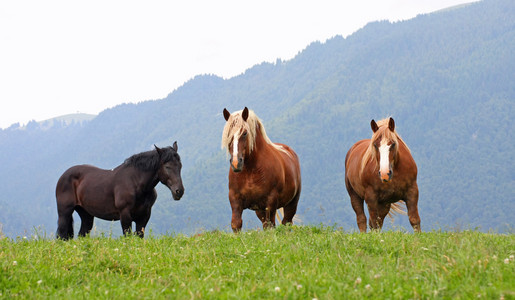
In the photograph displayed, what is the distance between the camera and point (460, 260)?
227 inches

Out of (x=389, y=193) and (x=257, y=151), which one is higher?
(x=257, y=151)

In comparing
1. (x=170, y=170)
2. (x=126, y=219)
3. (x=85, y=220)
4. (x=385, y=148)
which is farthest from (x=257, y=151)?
(x=85, y=220)

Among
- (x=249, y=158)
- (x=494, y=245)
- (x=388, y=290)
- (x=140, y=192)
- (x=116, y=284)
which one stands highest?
(x=249, y=158)

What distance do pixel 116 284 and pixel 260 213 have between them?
23.9 ft

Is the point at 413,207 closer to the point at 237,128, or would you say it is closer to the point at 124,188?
the point at 237,128

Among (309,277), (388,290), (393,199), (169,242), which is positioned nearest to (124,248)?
(169,242)

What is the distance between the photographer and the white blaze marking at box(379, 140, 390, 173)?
1101 centimetres

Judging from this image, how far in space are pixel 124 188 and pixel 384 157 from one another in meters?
6.40

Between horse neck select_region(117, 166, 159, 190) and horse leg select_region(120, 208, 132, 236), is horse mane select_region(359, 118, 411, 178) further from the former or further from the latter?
horse leg select_region(120, 208, 132, 236)

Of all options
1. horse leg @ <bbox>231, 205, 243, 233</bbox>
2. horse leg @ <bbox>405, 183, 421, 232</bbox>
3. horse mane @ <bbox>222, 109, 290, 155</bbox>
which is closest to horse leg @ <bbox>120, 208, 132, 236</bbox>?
horse leg @ <bbox>231, 205, 243, 233</bbox>

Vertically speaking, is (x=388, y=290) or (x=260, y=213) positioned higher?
(x=260, y=213)

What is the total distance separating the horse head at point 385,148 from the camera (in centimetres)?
1102

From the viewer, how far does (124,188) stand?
44.4 ft

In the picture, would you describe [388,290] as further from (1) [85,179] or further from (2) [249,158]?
(1) [85,179]
